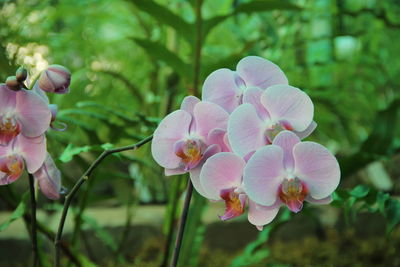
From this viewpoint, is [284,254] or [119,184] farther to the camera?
[284,254]

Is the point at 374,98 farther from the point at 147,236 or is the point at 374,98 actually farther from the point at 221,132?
the point at 221,132

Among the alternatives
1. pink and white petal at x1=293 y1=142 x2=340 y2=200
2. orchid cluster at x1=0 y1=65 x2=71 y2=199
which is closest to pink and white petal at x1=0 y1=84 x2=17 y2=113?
orchid cluster at x1=0 y1=65 x2=71 y2=199

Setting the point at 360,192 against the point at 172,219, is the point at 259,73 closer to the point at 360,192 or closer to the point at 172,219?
the point at 360,192

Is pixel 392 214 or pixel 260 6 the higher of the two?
pixel 260 6

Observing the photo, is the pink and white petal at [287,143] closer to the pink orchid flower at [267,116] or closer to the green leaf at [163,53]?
the pink orchid flower at [267,116]

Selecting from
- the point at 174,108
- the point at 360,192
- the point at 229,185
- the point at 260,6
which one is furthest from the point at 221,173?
the point at 174,108

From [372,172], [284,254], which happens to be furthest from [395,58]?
[284,254]
